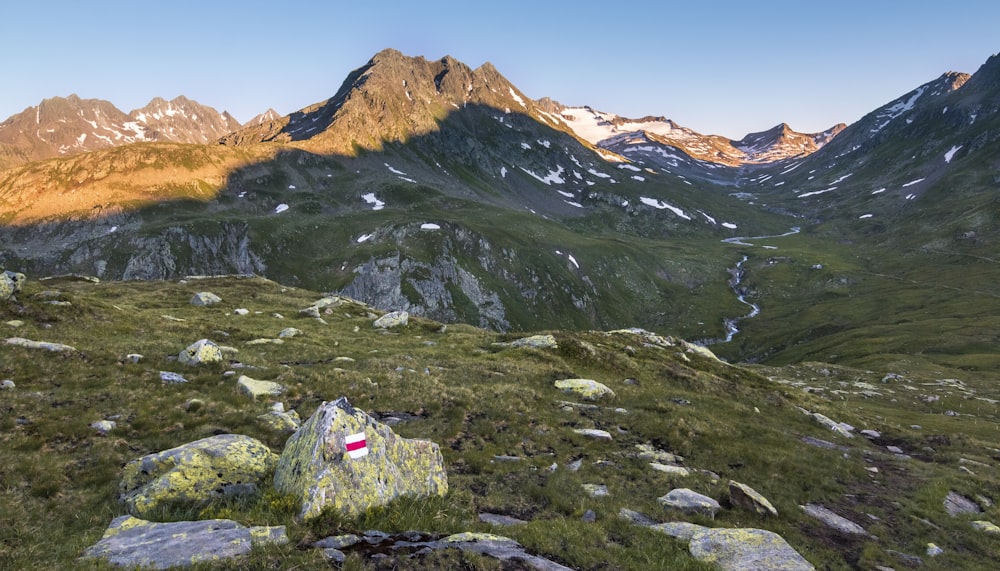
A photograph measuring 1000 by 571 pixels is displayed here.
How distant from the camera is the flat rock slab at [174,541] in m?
8.25

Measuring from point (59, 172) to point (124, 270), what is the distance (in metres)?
94.9

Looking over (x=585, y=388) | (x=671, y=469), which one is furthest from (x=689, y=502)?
(x=585, y=388)

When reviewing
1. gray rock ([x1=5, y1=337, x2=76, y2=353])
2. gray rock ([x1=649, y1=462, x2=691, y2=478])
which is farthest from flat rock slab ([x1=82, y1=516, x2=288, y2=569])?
gray rock ([x1=5, y1=337, x2=76, y2=353])

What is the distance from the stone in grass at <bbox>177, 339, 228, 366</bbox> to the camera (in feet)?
78.5

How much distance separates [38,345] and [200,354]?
21.5 ft

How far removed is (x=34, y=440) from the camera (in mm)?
13969

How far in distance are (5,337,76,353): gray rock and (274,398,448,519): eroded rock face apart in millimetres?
17572

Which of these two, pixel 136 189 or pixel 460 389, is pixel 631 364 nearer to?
pixel 460 389

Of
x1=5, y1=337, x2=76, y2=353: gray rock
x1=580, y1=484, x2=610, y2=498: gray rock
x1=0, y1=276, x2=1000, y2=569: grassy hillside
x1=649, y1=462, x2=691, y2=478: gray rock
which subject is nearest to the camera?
x1=0, y1=276, x2=1000, y2=569: grassy hillside

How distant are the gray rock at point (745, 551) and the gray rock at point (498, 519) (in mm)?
4917

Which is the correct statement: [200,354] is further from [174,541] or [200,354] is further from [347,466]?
[174,541]

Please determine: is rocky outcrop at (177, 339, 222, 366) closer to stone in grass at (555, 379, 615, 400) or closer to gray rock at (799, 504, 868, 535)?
stone in grass at (555, 379, 615, 400)

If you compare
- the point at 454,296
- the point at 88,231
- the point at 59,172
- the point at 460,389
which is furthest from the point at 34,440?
Answer: the point at 59,172

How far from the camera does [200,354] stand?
24344 mm
